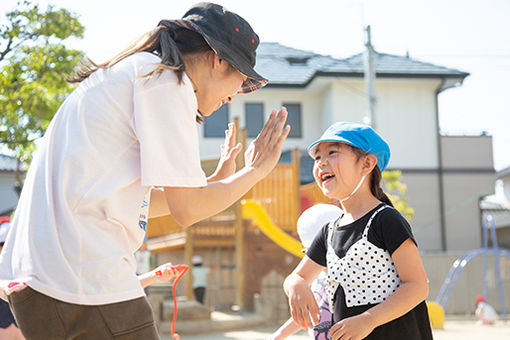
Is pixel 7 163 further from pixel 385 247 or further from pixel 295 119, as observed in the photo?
pixel 385 247

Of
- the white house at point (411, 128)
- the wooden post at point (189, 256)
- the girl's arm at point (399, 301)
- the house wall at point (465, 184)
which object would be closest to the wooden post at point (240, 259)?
the wooden post at point (189, 256)

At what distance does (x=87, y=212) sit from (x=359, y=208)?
53.2 inches

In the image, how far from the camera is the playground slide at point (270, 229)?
1276 centimetres

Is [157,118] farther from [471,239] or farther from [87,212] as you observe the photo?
[471,239]

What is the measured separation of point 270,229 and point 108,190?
11290mm

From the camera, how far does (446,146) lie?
2450cm

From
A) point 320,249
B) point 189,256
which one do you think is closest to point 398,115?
point 189,256

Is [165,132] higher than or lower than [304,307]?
higher

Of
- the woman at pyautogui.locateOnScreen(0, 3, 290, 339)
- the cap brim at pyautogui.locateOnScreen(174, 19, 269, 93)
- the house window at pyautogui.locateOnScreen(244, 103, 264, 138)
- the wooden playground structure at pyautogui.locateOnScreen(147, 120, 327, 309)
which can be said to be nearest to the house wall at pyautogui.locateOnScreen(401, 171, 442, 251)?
the house window at pyautogui.locateOnScreen(244, 103, 264, 138)

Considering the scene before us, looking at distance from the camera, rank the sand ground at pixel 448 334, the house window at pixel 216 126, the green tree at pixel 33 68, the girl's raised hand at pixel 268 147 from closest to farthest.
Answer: the girl's raised hand at pixel 268 147
the green tree at pixel 33 68
the sand ground at pixel 448 334
the house window at pixel 216 126

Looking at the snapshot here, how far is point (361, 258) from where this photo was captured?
8.06ft

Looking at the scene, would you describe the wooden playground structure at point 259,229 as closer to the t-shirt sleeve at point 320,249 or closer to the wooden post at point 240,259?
the wooden post at point 240,259

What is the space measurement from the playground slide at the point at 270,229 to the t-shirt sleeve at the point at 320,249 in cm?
1000

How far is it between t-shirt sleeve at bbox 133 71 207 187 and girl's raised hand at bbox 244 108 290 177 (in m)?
0.31
